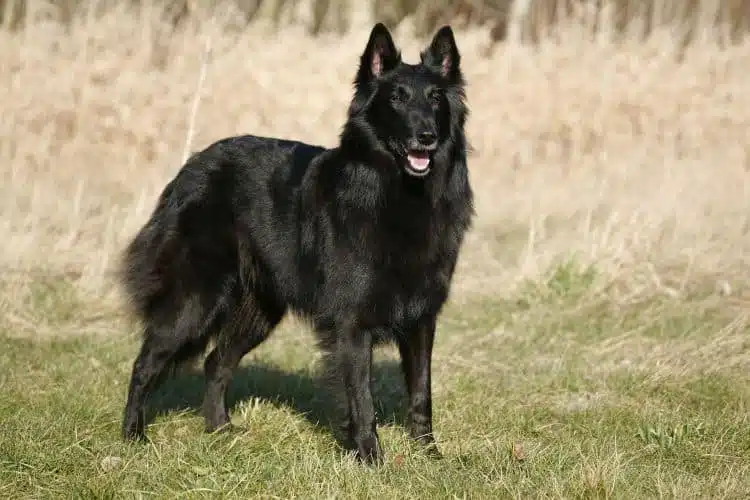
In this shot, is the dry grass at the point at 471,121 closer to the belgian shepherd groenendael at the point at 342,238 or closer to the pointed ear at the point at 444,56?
the belgian shepherd groenendael at the point at 342,238

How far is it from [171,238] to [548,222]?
5551 mm

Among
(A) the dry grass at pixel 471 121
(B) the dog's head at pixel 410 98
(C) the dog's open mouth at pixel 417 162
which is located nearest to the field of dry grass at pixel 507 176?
(A) the dry grass at pixel 471 121

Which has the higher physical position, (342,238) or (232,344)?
(342,238)

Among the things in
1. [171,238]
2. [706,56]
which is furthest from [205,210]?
[706,56]

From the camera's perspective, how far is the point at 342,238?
4.49 m

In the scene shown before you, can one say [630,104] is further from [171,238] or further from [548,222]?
[171,238]

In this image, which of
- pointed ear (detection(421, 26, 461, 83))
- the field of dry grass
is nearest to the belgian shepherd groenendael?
pointed ear (detection(421, 26, 461, 83))

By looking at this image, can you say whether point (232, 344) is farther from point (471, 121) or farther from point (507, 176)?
point (471, 121)

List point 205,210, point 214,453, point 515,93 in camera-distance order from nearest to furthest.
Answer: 1. point 214,453
2. point 205,210
3. point 515,93

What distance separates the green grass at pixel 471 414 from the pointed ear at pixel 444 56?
1792 millimetres

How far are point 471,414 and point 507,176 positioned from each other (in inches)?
251

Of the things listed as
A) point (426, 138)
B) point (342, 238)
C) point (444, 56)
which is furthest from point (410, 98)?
point (342, 238)

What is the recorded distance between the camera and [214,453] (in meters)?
4.09

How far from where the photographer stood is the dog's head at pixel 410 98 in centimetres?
434
